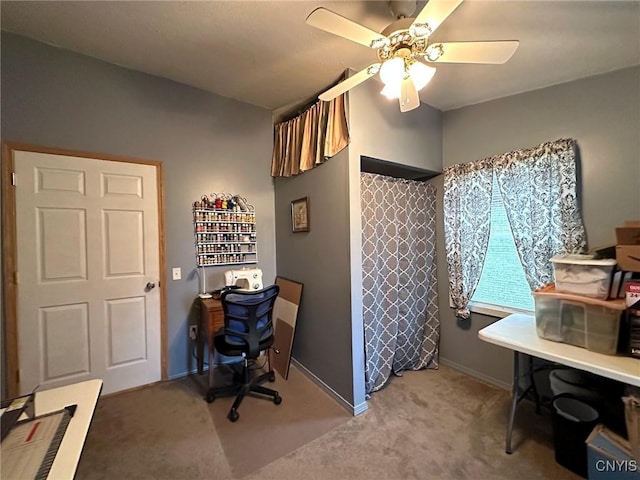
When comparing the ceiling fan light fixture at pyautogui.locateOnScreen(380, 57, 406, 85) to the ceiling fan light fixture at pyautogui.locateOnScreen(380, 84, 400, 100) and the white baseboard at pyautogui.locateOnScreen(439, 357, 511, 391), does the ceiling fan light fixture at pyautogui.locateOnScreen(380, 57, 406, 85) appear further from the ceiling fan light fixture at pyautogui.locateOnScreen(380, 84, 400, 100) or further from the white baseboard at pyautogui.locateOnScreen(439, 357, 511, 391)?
the white baseboard at pyautogui.locateOnScreen(439, 357, 511, 391)

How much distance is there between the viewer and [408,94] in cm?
151

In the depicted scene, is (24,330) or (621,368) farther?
(24,330)

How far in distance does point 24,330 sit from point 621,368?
12.5 ft

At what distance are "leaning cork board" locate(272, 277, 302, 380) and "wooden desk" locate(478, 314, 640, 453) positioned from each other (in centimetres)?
166

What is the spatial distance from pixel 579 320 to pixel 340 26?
208 cm

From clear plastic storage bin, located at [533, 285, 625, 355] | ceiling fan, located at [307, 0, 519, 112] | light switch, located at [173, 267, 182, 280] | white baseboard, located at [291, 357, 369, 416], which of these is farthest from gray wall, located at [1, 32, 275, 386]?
clear plastic storage bin, located at [533, 285, 625, 355]

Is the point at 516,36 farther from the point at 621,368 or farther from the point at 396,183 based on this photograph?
the point at 621,368

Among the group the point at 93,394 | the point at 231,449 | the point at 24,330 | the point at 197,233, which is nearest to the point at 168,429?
the point at 231,449

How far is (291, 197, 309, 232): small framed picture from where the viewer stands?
2611mm

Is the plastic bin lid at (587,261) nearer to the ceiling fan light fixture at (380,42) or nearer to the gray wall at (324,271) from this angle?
the gray wall at (324,271)

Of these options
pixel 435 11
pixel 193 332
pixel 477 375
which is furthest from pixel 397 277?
A: pixel 193 332

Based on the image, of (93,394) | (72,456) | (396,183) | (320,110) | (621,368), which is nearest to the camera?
(72,456)

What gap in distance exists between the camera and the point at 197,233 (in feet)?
8.86

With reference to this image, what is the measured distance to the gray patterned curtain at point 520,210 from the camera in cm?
202
